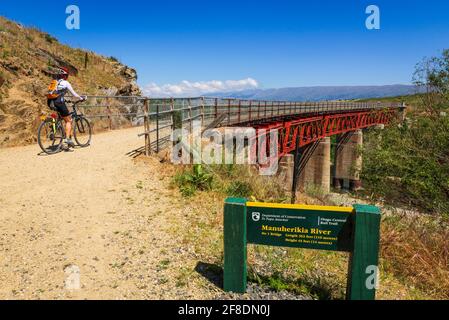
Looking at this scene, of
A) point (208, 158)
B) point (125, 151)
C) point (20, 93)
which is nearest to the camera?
point (208, 158)

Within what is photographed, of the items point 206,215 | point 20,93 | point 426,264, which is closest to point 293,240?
point 426,264

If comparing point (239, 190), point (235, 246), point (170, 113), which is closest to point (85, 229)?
point (235, 246)

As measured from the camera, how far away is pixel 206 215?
6.43 m

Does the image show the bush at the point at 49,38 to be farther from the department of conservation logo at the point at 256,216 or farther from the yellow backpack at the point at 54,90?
the department of conservation logo at the point at 256,216

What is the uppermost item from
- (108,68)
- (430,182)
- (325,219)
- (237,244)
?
(108,68)

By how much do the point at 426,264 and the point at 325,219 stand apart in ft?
6.72

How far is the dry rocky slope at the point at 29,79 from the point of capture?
37.7ft

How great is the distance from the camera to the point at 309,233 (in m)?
3.69

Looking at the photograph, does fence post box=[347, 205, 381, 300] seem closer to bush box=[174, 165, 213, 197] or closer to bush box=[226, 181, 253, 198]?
bush box=[226, 181, 253, 198]

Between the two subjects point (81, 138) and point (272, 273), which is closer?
point (272, 273)

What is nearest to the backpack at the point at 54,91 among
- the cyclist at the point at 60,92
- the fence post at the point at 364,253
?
the cyclist at the point at 60,92

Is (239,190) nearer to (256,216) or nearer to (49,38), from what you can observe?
(256,216)

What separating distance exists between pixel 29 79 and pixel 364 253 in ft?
48.4

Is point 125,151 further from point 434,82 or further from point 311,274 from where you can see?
point 434,82
